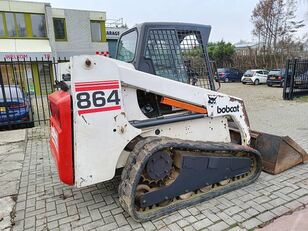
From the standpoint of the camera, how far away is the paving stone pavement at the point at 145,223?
2.79 m

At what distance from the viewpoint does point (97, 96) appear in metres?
2.55

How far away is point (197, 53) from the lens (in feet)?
11.4

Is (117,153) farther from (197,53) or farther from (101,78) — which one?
(197,53)

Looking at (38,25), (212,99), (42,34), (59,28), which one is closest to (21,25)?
(38,25)

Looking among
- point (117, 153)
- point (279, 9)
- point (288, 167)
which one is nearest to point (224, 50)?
point (279, 9)

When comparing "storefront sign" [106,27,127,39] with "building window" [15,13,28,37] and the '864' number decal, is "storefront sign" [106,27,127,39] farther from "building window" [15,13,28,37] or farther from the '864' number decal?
the '864' number decal

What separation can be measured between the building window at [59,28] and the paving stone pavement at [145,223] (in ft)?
56.0

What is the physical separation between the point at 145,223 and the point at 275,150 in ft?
7.87

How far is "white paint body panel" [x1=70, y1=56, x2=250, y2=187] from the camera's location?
2513 mm

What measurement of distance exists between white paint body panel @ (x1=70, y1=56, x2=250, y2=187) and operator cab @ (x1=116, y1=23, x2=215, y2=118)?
0.23 meters

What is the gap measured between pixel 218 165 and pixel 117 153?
Answer: 138 cm

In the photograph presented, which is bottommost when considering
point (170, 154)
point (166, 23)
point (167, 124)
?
point (170, 154)

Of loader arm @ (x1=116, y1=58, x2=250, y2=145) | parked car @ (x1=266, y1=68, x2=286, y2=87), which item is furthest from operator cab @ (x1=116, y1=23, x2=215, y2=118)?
parked car @ (x1=266, y1=68, x2=286, y2=87)

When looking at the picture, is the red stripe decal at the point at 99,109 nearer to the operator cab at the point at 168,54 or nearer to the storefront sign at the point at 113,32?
the operator cab at the point at 168,54
